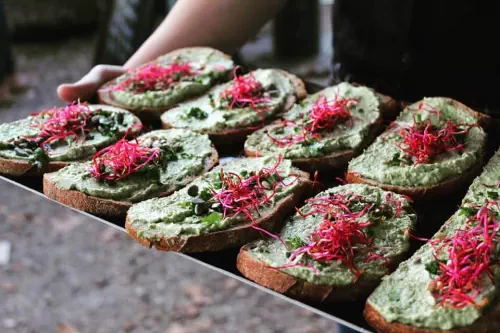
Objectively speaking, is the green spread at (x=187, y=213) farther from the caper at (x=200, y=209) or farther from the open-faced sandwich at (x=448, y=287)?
the open-faced sandwich at (x=448, y=287)

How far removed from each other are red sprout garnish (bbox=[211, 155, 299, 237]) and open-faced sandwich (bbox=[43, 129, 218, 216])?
25 centimetres

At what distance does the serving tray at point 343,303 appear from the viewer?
213 cm

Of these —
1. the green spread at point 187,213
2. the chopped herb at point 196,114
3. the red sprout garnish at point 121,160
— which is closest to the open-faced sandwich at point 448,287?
the green spread at point 187,213

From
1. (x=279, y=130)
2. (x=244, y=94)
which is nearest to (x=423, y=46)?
(x=279, y=130)

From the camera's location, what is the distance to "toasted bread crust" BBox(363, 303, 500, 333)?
1.94 metres

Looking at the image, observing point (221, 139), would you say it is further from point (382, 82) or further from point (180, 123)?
point (382, 82)

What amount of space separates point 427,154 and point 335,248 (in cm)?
80

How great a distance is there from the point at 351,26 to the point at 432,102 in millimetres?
590

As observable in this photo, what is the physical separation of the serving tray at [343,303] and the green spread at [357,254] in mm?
79

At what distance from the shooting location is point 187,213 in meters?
2.56

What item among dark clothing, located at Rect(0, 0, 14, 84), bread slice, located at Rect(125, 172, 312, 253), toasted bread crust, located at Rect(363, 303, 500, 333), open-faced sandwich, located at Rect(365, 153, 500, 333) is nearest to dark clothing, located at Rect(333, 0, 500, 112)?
open-faced sandwich, located at Rect(365, 153, 500, 333)

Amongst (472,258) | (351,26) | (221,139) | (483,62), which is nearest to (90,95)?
(221,139)

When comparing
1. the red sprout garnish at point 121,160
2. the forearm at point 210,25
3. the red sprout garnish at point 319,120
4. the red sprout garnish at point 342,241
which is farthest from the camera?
the forearm at point 210,25

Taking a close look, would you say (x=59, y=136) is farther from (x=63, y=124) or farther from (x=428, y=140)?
(x=428, y=140)
